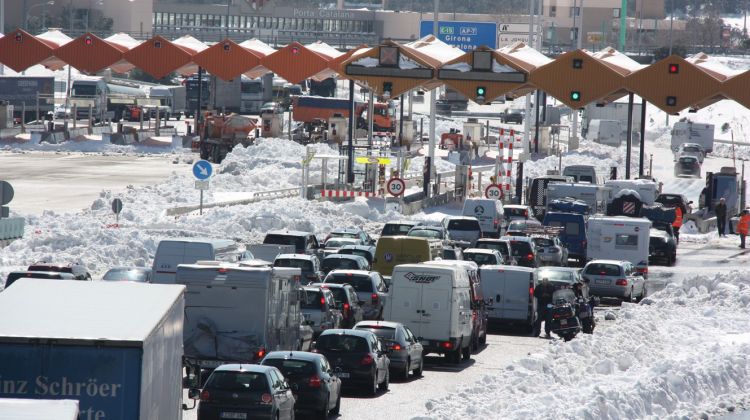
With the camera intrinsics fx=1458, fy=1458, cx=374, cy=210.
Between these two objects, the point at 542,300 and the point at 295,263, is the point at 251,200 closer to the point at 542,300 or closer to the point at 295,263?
the point at 295,263

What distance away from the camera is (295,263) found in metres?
30.1

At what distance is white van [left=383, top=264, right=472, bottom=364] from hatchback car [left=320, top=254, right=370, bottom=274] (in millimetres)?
6078

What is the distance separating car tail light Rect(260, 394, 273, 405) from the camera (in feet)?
57.2

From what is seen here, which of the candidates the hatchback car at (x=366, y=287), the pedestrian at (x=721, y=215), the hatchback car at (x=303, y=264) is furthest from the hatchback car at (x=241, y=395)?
the pedestrian at (x=721, y=215)

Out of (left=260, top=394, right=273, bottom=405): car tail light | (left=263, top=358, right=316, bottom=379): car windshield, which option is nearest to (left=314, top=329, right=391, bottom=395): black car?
(left=263, top=358, right=316, bottom=379): car windshield

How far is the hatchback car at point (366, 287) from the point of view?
28.6 meters

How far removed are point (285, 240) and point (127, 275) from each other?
7870 millimetres

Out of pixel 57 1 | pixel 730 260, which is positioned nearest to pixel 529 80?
pixel 730 260

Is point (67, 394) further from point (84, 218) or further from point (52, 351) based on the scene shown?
point (84, 218)

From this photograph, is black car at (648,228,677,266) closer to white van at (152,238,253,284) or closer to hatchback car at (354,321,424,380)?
white van at (152,238,253,284)

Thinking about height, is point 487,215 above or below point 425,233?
above

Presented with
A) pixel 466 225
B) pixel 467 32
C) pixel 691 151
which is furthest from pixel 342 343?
pixel 691 151

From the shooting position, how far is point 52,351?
1169cm

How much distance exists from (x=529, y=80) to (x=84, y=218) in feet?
62.5
